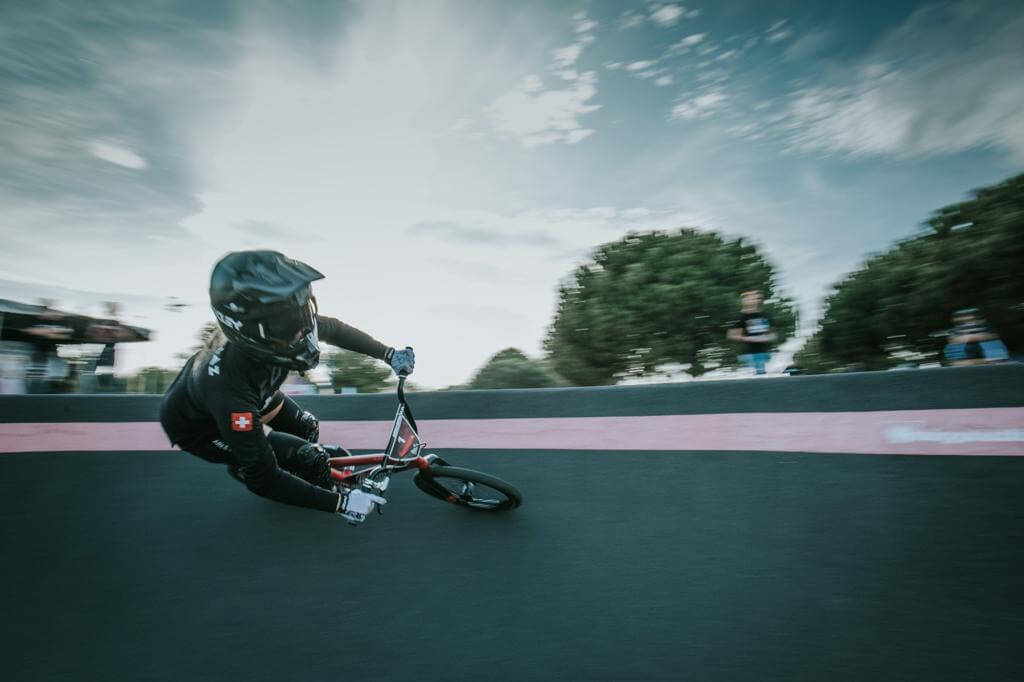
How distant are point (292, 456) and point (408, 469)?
74 centimetres

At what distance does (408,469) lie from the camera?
3.40 metres

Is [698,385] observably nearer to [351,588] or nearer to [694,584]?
[694,584]

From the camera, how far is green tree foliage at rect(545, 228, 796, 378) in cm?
1412

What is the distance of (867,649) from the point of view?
2715 millimetres

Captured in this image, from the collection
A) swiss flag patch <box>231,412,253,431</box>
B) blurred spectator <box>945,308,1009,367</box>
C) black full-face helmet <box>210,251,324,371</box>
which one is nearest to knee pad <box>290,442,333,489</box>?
swiss flag patch <box>231,412,253,431</box>

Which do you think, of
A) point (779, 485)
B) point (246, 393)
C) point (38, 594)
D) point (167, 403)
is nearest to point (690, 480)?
point (779, 485)

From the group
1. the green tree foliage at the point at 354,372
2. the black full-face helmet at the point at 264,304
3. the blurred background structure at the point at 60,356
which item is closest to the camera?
the black full-face helmet at the point at 264,304

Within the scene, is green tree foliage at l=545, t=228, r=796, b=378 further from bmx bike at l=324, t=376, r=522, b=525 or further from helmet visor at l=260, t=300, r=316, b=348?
helmet visor at l=260, t=300, r=316, b=348

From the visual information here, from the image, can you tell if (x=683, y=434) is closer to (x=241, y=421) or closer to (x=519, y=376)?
(x=241, y=421)

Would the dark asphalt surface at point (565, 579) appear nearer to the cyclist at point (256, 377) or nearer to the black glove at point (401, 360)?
the cyclist at point (256, 377)

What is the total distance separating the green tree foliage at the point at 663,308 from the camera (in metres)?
14.1

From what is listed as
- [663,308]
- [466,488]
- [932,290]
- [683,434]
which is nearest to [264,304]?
[466,488]

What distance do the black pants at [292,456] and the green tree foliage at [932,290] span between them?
15.5m

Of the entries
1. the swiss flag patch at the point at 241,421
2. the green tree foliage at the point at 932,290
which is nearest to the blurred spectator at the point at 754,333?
the swiss flag patch at the point at 241,421
